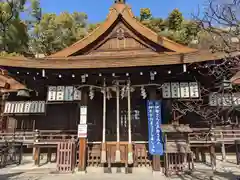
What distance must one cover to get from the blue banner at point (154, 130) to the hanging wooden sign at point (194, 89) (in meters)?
1.51

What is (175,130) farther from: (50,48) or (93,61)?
(50,48)

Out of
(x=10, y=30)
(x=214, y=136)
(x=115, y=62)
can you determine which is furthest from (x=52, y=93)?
(x=10, y=30)

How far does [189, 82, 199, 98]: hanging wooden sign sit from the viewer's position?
369 inches

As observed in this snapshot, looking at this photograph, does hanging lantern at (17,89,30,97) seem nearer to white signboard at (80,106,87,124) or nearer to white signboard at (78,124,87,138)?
white signboard at (80,106,87,124)

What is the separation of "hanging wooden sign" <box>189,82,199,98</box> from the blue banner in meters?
1.51

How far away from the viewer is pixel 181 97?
946cm

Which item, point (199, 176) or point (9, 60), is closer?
point (199, 176)

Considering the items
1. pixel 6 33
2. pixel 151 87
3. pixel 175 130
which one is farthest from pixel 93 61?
pixel 6 33

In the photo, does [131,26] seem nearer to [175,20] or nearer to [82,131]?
[82,131]

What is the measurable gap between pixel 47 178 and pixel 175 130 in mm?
5292

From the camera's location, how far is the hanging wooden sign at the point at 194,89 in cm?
938

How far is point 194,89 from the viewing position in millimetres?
9445

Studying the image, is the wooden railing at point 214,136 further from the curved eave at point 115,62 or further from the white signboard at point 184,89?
the curved eave at point 115,62

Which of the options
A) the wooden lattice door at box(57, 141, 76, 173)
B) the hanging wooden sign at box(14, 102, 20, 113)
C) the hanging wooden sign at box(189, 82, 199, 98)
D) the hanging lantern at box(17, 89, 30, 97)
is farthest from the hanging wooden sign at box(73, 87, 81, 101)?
the hanging wooden sign at box(189, 82, 199, 98)
